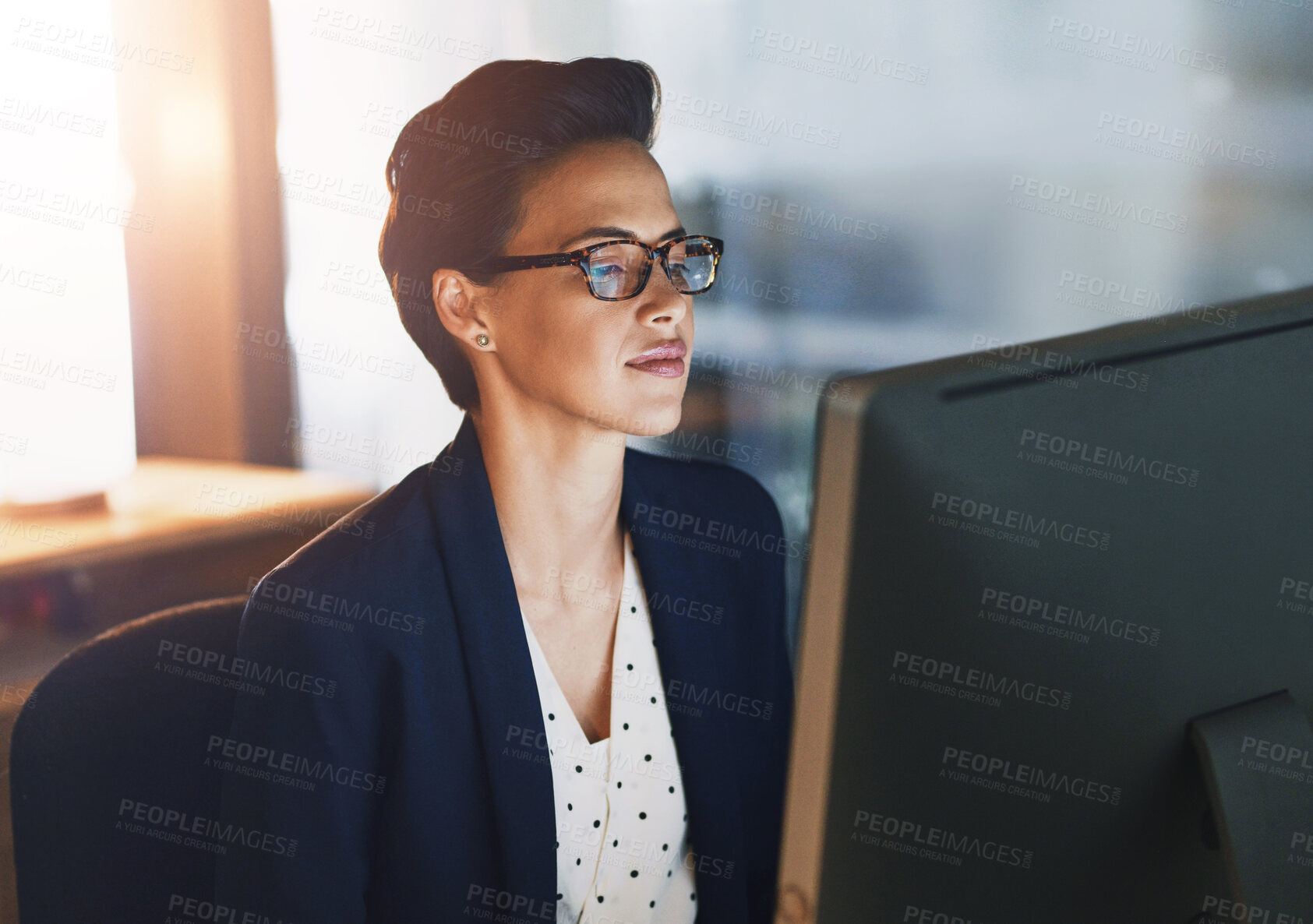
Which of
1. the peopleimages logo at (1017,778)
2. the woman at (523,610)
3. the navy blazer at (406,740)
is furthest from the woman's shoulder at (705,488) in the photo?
the peopleimages logo at (1017,778)

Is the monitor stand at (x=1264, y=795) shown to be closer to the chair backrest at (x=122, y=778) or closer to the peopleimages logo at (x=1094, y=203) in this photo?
the chair backrest at (x=122, y=778)

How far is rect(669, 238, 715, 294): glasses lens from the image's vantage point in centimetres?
131

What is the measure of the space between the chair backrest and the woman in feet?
0.15

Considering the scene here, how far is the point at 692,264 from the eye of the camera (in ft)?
4.38

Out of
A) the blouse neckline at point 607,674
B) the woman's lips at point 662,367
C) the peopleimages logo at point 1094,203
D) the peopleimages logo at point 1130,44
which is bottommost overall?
the blouse neckline at point 607,674

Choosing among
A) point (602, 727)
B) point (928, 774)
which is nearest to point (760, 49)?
point (602, 727)

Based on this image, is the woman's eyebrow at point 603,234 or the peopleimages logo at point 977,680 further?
the woman's eyebrow at point 603,234

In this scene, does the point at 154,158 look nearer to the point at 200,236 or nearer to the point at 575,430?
the point at 200,236

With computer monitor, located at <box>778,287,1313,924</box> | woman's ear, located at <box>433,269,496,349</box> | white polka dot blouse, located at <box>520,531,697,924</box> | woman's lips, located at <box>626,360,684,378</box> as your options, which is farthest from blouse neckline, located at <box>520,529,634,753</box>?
computer monitor, located at <box>778,287,1313,924</box>

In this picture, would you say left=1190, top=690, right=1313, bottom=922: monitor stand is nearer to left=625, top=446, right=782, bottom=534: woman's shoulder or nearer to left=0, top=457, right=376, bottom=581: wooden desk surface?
left=625, top=446, right=782, bottom=534: woman's shoulder

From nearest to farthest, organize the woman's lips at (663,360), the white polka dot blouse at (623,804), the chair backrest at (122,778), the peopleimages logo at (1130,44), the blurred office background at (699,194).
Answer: the chair backrest at (122,778) < the white polka dot blouse at (623,804) < the woman's lips at (663,360) < the blurred office background at (699,194) < the peopleimages logo at (1130,44)

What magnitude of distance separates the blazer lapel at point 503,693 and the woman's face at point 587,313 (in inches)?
8.2

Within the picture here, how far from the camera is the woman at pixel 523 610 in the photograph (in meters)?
1.16

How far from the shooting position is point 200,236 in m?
1.55
